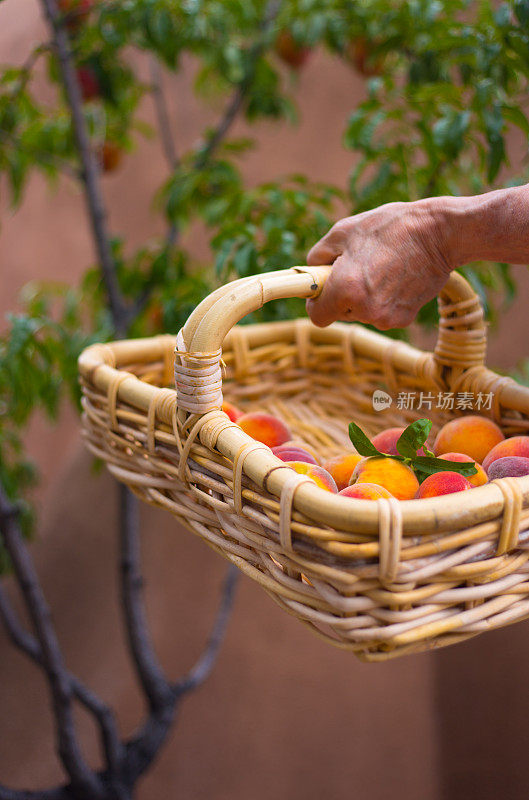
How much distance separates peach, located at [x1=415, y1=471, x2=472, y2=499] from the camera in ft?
1.53

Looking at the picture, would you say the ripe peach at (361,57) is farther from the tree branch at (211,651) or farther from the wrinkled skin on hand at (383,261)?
the tree branch at (211,651)

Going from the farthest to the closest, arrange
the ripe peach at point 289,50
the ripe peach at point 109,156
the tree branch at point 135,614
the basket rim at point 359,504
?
1. the ripe peach at point 109,156
2. the ripe peach at point 289,50
3. the tree branch at point 135,614
4. the basket rim at point 359,504

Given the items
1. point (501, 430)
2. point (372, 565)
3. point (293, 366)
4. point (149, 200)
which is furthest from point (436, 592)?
point (149, 200)

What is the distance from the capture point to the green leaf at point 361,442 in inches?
20.3

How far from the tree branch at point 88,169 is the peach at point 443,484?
788 millimetres

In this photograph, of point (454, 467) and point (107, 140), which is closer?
point (454, 467)

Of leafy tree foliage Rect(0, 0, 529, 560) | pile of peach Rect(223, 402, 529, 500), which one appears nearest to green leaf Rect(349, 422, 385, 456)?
pile of peach Rect(223, 402, 529, 500)

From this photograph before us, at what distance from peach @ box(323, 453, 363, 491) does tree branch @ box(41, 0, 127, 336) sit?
2.26 feet

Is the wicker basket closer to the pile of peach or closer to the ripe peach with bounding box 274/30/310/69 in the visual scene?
the pile of peach

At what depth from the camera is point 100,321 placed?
4.30ft

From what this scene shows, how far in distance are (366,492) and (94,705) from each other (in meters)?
0.78

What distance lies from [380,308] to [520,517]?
0.74 ft

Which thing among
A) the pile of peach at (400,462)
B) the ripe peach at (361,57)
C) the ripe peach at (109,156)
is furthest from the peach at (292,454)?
the ripe peach at (109,156)

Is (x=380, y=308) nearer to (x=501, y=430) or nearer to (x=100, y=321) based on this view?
(x=501, y=430)
